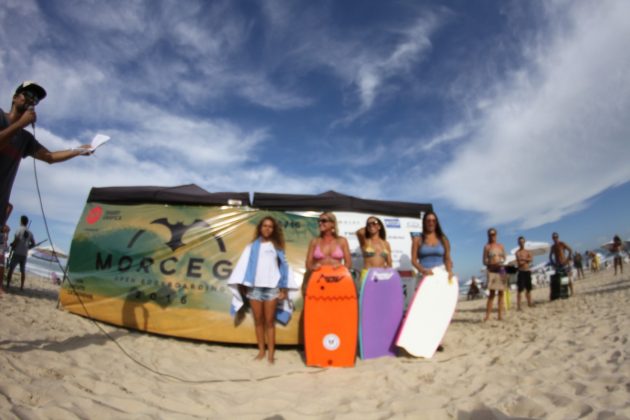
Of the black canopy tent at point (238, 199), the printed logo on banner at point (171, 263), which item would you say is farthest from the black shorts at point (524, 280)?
the printed logo on banner at point (171, 263)

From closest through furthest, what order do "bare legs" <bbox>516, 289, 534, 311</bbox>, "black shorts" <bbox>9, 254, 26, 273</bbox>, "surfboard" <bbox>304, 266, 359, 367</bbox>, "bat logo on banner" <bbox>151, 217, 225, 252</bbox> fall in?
"surfboard" <bbox>304, 266, 359, 367</bbox> → "bat logo on banner" <bbox>151, 217, 225, 252</bbox> → "black shorts" <bbox>9, 254, 26, 273</bbox> → "bare legs" <bbox>516, 289, 534, 311</bbox>

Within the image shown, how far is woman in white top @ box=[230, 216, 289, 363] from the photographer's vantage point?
12.3 ft

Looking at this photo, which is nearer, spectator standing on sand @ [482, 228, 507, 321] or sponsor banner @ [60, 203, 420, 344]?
sponsor banner @ [60, 203, 420, 344]

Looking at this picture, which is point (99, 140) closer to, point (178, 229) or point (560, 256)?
point (178, 229)

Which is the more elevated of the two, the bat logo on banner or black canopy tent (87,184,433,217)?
black canopy tent (87,184,433,217)

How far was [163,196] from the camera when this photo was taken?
488 centimetres

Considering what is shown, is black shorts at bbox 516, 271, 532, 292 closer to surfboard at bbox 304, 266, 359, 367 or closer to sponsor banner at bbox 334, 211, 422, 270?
sponsor banner at bbox 334, 211, 422, 270

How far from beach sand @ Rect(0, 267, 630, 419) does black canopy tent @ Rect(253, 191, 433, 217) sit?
202cm

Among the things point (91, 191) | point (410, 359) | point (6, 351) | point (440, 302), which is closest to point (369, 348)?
point (410, 359)

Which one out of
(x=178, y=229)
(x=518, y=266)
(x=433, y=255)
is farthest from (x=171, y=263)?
(x=518, y=266)

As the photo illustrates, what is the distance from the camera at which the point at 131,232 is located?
187 inches

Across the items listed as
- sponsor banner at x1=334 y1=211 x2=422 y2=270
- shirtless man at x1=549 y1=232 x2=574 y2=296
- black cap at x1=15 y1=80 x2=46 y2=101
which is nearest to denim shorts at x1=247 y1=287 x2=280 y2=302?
sponsor banner at x1=334 y1=211 x2=422 y2=270

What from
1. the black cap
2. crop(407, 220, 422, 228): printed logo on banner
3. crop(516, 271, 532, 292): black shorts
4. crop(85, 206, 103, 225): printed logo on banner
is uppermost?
the black cap

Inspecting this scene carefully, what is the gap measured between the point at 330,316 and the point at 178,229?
2480mm
